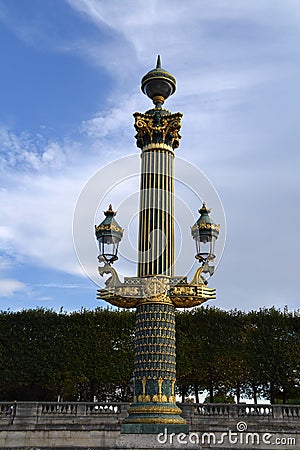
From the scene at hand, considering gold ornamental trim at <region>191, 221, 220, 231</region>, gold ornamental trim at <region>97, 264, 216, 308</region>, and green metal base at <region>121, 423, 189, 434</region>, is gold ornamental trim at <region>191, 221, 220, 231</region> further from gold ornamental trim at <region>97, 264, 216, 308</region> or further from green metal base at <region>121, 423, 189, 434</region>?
green metal base at <region>121, 423, 189, 434</region>

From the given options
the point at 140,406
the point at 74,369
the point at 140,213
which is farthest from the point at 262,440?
the point at 74,369

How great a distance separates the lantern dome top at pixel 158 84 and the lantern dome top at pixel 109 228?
4.07m

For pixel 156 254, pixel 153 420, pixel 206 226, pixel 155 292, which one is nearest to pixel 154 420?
pixel 153 420

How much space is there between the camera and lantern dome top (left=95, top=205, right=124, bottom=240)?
1270cm

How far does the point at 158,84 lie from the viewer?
14.0 metres

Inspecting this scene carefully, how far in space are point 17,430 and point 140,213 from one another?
12.8 meters

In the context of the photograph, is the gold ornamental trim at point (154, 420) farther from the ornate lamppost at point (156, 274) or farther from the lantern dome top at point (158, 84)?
the lantern dome top at point (158, 84)

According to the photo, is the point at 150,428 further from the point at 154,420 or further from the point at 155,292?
the point at 155,292

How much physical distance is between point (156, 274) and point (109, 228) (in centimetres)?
184

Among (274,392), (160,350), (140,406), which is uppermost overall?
(274,392)

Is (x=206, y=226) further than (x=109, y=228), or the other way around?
(x=206, y=226)

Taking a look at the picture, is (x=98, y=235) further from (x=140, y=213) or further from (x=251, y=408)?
(x=251, y=408)

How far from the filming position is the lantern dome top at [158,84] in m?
13.9

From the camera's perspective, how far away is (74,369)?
30.9 metres
